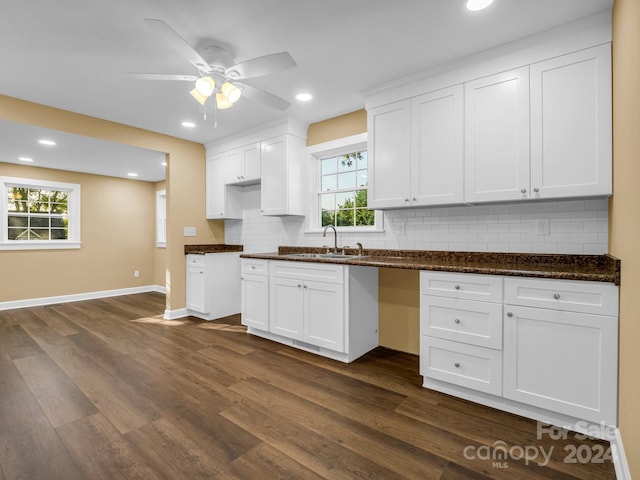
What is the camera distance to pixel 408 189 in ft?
9.32

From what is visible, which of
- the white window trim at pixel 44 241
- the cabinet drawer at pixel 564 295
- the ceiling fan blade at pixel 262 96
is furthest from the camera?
the white window trim at pixel 44 241

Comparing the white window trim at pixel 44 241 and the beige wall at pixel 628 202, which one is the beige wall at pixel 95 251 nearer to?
the white window trim at pixel 44 241

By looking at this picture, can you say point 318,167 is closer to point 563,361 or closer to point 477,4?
point 477,4

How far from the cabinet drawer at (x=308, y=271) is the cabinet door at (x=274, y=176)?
0.80 metres

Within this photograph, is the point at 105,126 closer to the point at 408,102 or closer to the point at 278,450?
the point at 408,102

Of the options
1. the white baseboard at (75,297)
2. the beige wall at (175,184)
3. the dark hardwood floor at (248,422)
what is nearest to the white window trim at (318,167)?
the dark hardwood floor at (248,422)

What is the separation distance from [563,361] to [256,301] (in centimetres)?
280

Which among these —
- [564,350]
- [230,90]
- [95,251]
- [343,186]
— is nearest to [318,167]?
[343,186]

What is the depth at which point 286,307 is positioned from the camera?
3.33 metres

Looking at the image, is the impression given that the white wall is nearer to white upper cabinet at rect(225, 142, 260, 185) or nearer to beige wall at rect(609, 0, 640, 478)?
beige wall at rect(609, 0, 640, 478)

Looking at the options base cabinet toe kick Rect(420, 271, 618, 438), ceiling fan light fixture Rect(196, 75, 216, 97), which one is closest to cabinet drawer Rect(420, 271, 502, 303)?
base cabinet toe kick Rect(420, 271, 618, 438)

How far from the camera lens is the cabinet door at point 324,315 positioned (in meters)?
2.93

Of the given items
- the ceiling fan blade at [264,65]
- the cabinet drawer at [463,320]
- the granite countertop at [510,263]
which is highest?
the ceiling fan blade at [264,65]

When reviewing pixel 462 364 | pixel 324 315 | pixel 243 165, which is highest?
pixel 243 165
